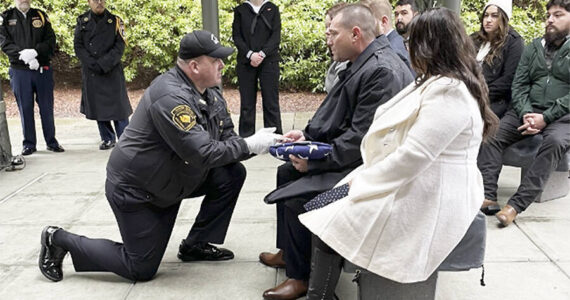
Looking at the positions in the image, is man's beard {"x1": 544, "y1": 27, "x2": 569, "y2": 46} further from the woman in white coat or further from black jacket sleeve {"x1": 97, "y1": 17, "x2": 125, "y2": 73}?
black jacket sleeve {"x1": 97, "y1": 17, "x2": 125, "y2": 73}

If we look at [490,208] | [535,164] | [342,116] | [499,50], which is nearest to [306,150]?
[342,116]

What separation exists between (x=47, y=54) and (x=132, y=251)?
3924 millimetres

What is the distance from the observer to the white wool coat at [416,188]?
2.23 m

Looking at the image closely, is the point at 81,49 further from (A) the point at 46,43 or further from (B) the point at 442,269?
(B) the point at 442,269

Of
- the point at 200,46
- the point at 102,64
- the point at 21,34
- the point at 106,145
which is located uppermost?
the point at 200,46

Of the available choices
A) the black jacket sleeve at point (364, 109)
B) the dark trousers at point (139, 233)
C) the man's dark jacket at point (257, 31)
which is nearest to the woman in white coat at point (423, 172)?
the black jacket sleeve at point (364, 109)

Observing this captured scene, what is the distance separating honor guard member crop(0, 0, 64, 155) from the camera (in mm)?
6195

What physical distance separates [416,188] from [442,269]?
0.51 meters

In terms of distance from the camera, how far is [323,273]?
2.69m

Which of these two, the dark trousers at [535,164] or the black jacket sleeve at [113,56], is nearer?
the dark trousers at [535,164]

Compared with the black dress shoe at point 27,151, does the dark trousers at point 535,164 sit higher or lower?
higher

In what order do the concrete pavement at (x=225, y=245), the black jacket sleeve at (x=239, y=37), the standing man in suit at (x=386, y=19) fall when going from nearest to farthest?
the concrete pavement at (x=225, y=245) → the standing man in suit at (x=386, y=19) → the black jacket sleeve at (x=239, y=37)

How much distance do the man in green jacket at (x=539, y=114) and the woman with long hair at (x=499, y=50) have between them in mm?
111

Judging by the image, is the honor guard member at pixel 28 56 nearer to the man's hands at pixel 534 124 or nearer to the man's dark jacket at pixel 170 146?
the man's dark jacket at pixel 170 146
